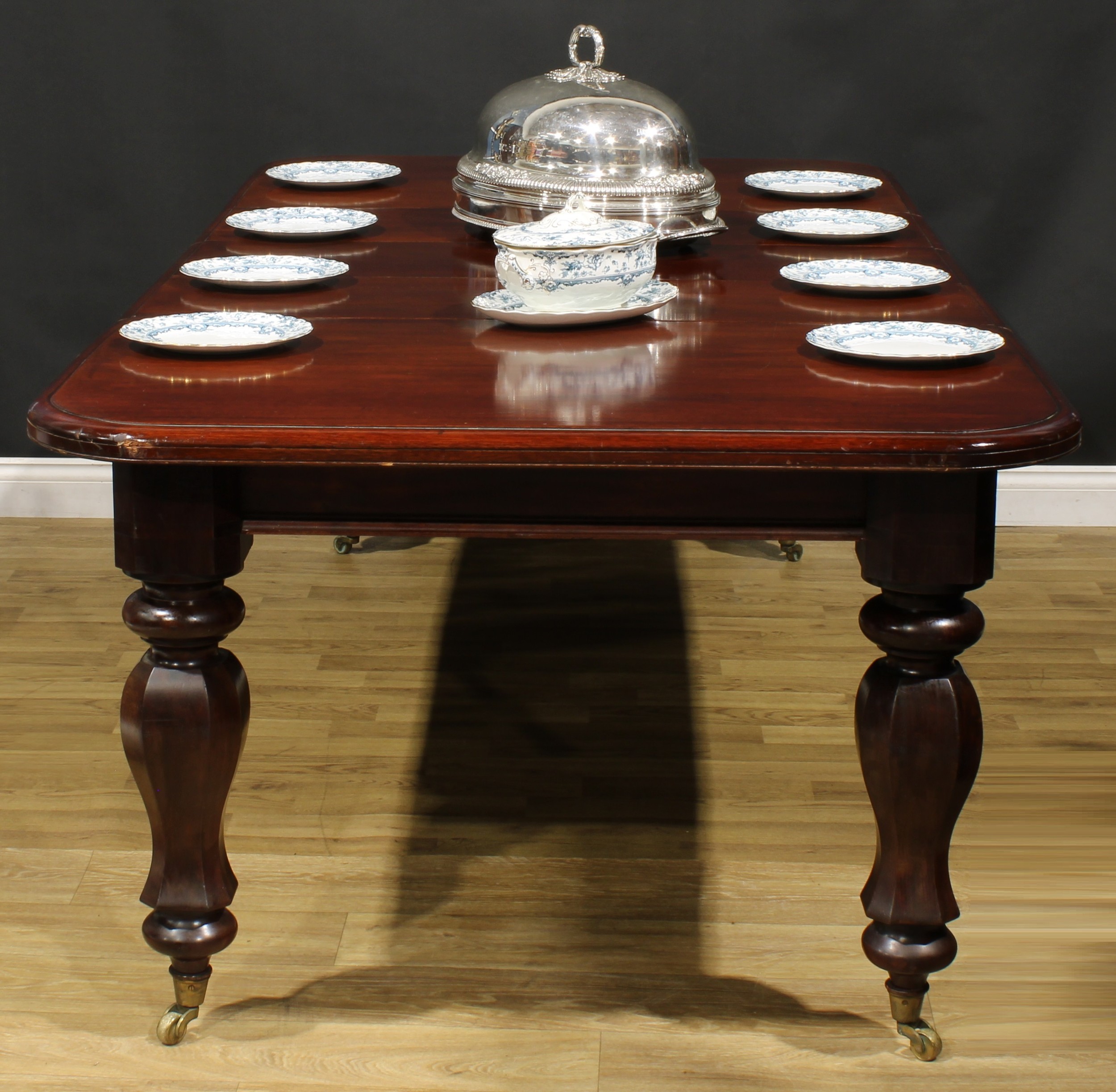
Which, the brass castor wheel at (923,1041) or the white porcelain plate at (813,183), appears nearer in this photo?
the brass castor wheel at (923,1041)

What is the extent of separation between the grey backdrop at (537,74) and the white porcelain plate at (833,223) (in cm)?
82

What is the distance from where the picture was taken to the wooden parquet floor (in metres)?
1.42

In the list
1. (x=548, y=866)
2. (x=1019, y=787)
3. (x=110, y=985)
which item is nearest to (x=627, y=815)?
(x=548, y=866)

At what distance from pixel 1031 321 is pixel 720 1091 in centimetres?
180

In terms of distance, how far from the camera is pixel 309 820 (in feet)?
5.85

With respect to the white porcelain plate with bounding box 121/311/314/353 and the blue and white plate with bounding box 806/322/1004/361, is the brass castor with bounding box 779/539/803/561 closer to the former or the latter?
the blue and white plate with bounding box 806/322/1004/361

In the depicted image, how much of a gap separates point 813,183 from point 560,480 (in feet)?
3.39

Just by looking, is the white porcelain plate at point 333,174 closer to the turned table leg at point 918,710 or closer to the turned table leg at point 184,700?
the turned table leg at point 184,700

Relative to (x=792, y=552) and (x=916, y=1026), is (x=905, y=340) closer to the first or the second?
(x=916, y=1026)

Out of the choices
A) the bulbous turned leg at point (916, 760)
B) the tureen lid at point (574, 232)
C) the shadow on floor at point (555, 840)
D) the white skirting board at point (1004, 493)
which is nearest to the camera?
the bulbous turned leg at point (916, 760)

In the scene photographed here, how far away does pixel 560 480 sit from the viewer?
1220 millimetres

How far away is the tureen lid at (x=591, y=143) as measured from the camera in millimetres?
1728

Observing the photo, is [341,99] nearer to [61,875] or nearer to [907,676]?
[61,875]

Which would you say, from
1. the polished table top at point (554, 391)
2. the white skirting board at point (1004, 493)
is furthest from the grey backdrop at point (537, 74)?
the polished table top at point (554, 391)
